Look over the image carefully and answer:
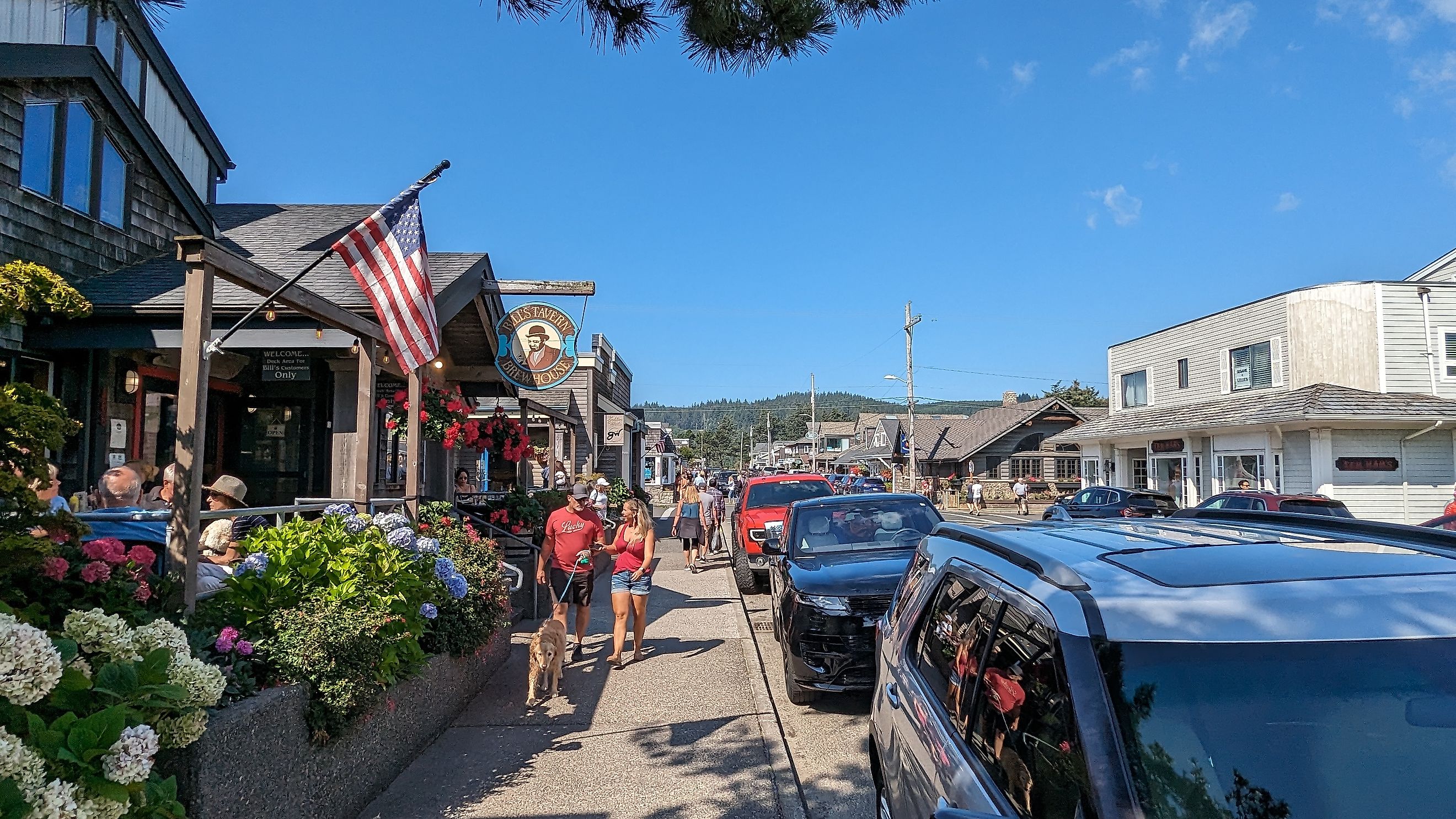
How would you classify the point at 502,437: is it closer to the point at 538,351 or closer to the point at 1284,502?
the point at 538,351

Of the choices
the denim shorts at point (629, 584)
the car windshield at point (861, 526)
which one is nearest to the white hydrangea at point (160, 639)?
the denim shorts at point (629, 584)

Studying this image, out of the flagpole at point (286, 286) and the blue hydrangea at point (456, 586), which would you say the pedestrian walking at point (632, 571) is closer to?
the blue hydrangea at point (456, 586)

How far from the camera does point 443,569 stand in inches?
235

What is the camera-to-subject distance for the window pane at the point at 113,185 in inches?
436

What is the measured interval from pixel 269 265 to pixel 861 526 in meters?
8.35

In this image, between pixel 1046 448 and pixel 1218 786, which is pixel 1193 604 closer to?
pixel 1218 786

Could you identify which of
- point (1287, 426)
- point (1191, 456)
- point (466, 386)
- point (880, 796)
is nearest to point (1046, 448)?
point (1191, 456)

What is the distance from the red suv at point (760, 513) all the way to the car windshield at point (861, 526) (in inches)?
132

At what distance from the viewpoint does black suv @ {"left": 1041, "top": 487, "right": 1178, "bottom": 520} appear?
21.1m

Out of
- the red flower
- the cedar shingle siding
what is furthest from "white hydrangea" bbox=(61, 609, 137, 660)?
the cedar shingle siding

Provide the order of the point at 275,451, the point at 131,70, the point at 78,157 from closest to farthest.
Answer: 1. the point at 78,157
2. the point at 275,451
3. the point at 131,70

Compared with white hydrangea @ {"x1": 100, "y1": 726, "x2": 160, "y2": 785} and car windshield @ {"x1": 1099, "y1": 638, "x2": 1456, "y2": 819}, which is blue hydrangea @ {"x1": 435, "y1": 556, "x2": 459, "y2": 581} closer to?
white hydrangea @ {"x1": 100, "y1": 726, "x2": 160, "y2": 785}

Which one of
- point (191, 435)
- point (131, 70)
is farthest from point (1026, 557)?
point (131, 70)

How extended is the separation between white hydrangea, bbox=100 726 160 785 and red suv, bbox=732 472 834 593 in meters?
9.93
